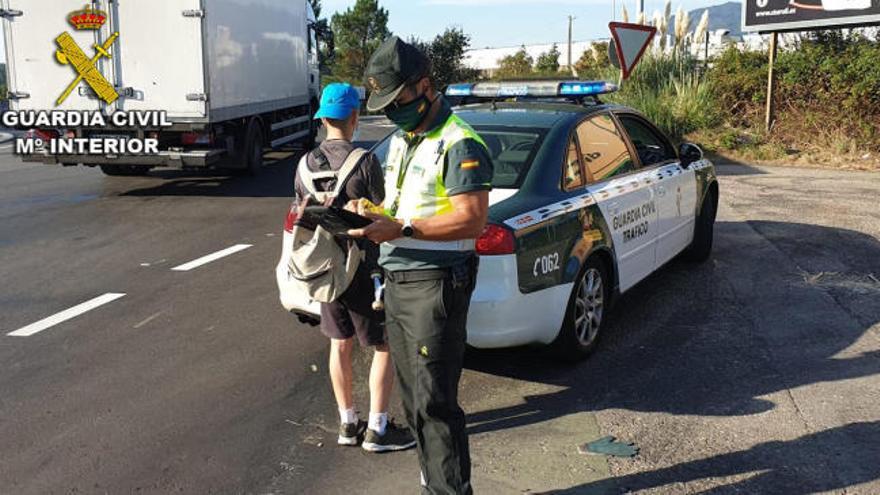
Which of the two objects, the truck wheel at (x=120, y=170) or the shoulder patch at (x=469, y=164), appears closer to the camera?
the shoulder patch at (x=469, y=164)

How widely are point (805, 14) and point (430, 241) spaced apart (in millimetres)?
14697

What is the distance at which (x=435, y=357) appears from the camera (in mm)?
2924

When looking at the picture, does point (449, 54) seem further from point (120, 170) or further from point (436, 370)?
point (436, 370)

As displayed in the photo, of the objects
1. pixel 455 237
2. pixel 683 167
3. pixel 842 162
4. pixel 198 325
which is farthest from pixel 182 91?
pixel 842 162

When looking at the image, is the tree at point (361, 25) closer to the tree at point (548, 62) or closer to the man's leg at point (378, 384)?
the tree at point (548, 62)

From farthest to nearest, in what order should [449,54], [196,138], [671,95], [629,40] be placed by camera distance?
[449,54]
[671,95]
[196,138]
[629,40]

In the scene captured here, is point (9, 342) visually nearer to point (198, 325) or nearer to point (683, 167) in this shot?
point (198, 325)

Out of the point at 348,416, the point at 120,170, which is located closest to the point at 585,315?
the point at 348,416

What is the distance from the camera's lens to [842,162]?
1414 centimetres

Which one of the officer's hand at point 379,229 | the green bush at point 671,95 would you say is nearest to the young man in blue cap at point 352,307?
the officer's hand at point 379,229

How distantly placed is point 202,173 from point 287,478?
11743mm

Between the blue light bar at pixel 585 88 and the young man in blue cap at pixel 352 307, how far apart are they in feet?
7.72

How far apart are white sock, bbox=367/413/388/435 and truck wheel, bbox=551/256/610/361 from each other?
48.5 inches

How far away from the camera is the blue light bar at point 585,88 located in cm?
574
